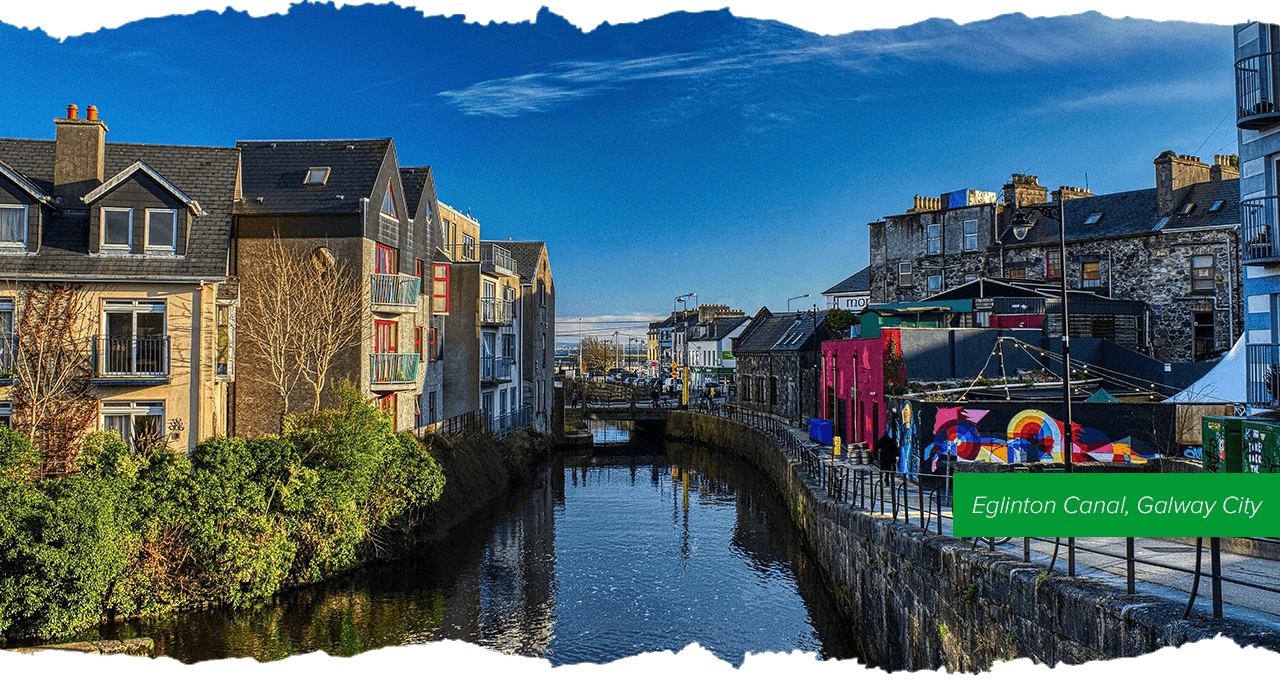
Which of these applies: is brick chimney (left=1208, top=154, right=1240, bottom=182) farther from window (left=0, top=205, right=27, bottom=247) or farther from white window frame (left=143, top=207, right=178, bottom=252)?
window (left=0, top=205, right=27, bottom=247)

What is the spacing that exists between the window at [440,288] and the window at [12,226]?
→ 13.8 m

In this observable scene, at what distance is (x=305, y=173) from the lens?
86.2 ft

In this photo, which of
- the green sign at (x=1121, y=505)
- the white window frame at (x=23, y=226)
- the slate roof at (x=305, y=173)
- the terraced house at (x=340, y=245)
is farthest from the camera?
the slate roof at (x=305, y=173)

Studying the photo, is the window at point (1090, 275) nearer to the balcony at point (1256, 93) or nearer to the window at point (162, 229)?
the balcony at point (1256, 93)

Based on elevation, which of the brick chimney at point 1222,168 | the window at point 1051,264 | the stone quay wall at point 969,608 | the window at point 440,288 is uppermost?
the brick chimney at point 1222,168

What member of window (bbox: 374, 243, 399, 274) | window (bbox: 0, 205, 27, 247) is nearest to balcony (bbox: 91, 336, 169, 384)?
window (bbox: 0, 205, 27, 247)

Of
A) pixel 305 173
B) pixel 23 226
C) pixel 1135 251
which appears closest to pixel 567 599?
pixel 305 173

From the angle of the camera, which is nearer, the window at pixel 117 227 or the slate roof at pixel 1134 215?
the window at pixel 117 227

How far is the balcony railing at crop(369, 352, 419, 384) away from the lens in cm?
2602

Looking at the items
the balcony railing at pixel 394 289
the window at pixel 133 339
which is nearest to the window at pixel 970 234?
the balcony railing at pixel 394 289

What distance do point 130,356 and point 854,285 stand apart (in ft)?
175

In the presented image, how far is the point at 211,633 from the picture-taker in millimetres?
16016

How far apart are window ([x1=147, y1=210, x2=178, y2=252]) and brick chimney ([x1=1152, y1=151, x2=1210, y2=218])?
39.8 meters

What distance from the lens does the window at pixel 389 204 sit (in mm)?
27078
